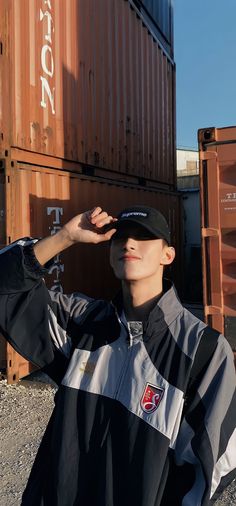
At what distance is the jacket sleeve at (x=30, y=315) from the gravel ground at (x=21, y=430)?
57.8 inches

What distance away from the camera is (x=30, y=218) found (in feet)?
15.3

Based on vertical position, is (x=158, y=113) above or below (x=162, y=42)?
below

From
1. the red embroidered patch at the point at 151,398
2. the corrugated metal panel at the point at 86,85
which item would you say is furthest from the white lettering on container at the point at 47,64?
the red embroidered patch at the point at 151,398

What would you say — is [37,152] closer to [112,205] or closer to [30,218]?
[30,218]

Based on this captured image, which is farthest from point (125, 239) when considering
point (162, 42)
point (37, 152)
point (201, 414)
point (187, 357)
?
point (162, 42)

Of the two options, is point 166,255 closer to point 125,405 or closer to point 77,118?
point 125,405

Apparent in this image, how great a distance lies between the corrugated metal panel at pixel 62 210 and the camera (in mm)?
4469

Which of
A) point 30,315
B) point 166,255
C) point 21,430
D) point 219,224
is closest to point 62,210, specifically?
point 219,224

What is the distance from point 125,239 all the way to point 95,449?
61 centimetres

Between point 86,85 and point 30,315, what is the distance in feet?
15.5

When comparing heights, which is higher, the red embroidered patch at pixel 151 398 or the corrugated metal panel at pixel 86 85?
the corrugated metal panel at pixel 86 85

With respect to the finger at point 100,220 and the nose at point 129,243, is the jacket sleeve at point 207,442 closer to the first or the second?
the nose at point 129,243

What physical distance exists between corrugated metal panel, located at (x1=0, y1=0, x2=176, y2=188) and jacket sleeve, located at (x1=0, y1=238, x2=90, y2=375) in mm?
3117

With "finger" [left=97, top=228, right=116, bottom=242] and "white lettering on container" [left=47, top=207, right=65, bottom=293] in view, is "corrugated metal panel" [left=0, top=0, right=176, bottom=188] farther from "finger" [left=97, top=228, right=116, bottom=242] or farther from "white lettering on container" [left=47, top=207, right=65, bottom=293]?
"finger" [left=97, top=228, right=116, bottom=242]
